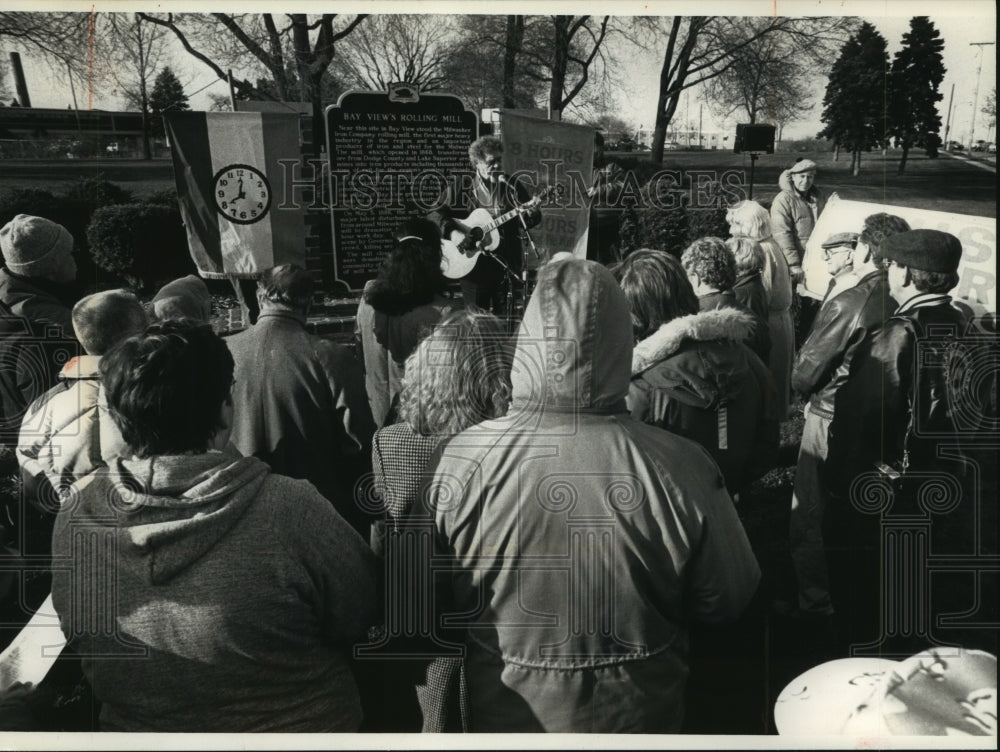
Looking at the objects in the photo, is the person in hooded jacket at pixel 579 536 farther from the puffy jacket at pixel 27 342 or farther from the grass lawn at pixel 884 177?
the puffy jacket at pixel 27 342

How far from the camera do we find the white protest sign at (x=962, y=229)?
9.75ft

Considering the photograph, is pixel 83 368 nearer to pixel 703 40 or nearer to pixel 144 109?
pixel 144 109

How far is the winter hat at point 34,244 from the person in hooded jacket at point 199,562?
1.18m

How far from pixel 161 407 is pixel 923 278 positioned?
8.12 feet

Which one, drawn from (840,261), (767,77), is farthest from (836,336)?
(767,77)

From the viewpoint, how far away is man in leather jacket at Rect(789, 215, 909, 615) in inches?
122

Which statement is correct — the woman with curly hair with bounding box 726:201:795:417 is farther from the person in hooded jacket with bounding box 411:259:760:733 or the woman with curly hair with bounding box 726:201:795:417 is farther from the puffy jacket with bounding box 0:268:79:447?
the puffy jacket with bounding box 0:268:79:447

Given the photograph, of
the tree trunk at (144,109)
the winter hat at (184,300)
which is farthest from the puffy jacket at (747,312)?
the tree trunk at (144,109)

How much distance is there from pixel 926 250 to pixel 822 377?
57cm

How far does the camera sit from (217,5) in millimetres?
2959

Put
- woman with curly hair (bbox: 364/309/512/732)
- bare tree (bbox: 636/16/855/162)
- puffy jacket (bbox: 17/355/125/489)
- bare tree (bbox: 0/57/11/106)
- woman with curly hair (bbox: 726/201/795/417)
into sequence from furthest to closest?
woman with curly hair (bbox: 726/201/795/417)
bare tree (bbox: 0/57/11/106)
bare tree (bbox: 636/16/855/162)
puffy jacket (bbox: 17/355/125/489)
woman with curly hair (bbox: 364/309/512/732)

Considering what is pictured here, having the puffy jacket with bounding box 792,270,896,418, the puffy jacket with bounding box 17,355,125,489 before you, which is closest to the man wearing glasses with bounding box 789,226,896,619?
the puffy jacket with bounding box 792,270,896,418

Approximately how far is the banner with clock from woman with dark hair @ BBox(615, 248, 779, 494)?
49.6 inches

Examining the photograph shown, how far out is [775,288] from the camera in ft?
11.2
